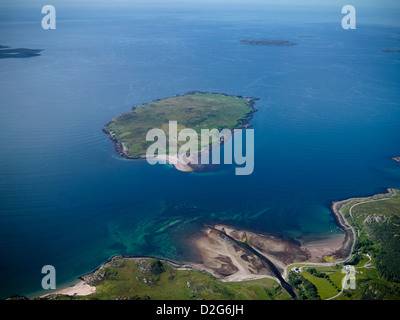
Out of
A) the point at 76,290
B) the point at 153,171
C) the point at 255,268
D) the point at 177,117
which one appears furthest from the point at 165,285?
the point at 177,117

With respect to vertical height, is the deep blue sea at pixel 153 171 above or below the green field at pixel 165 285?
above

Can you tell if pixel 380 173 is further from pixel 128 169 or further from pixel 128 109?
pixel 128 109

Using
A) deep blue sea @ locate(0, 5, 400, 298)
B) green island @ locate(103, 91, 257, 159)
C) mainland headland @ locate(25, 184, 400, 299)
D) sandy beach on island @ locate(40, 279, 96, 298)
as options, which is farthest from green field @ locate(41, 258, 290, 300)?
green island @ locate(103, 91, 257, 159)

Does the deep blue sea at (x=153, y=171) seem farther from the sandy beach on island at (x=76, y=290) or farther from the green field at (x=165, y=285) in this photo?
the green field at (x=165, y=285)

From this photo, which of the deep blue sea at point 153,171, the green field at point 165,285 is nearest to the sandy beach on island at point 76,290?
the green field at point 165,285

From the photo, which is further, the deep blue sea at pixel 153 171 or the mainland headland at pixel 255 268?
the deep blue sea at pixel 153 171
